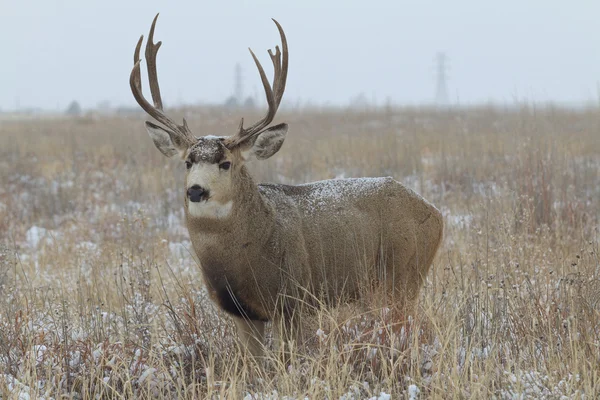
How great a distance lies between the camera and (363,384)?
11.7ft

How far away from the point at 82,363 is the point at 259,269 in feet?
3.65

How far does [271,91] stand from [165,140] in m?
0.73

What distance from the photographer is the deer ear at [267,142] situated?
4.50m

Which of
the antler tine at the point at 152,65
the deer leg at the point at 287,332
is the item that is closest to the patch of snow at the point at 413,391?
the deer leg at the point at 287,332

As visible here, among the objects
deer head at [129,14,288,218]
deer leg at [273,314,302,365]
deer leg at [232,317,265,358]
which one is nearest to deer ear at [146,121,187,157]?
deer head at [129,14,288,218]

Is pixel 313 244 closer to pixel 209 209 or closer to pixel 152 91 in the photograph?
pixel 209 209

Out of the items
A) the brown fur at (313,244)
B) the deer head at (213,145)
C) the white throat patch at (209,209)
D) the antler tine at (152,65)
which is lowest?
the brown fur at (313,244)

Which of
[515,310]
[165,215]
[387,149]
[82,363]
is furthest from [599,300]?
[387,149]

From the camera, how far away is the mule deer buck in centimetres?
425

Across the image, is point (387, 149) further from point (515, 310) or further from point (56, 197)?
point (515, 310)

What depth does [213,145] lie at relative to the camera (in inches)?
168

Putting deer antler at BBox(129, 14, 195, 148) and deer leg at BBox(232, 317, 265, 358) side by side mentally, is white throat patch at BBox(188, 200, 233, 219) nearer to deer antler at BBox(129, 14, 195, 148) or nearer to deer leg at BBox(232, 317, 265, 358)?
deer antler at BBox(129, 14, 195, 148)

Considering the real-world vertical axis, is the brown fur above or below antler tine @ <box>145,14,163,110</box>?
below

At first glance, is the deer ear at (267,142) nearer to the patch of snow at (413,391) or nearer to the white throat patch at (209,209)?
the white throat patch at (209,209)
